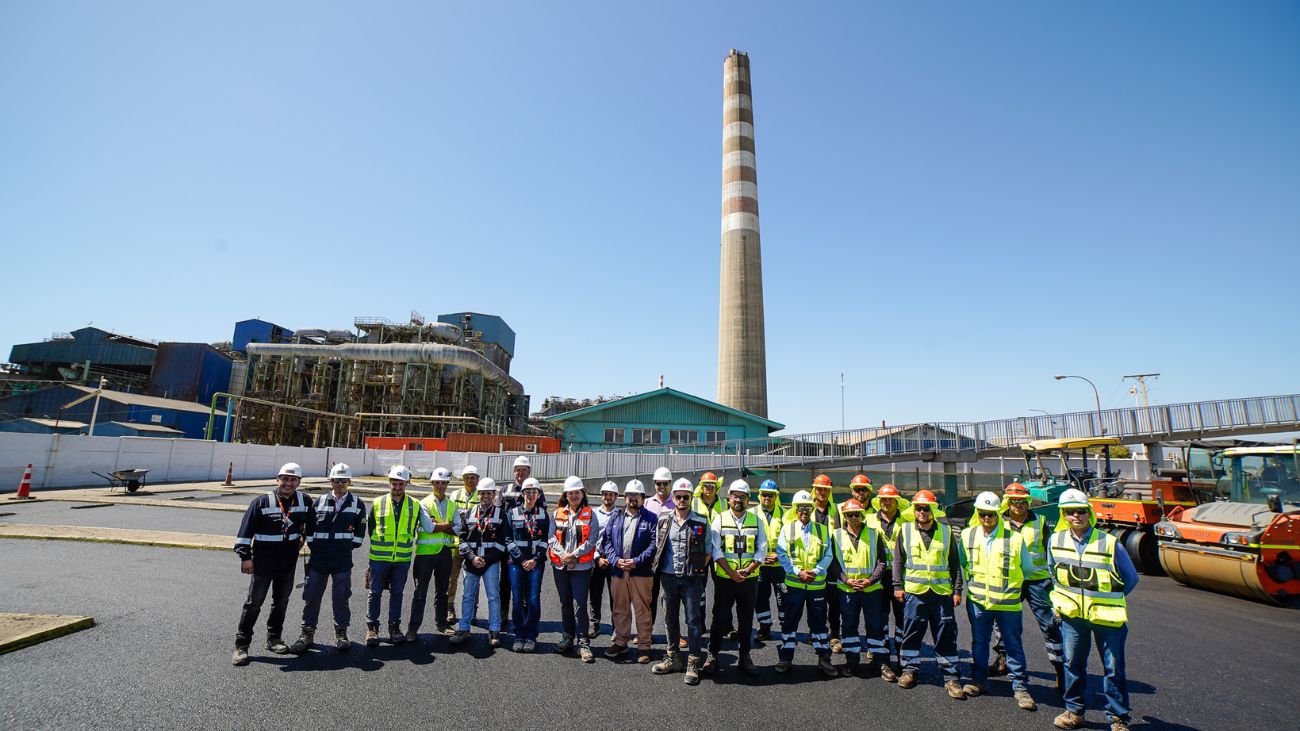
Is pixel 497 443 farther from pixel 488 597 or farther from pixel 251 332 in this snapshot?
pixel 251 332

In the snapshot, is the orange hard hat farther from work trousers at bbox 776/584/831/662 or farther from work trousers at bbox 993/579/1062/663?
work trousers at bbox 776/584/831/662

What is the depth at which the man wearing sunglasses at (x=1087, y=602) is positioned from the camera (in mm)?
4750

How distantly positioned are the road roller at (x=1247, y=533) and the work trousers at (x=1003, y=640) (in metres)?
7.16

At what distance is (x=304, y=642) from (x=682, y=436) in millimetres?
31949

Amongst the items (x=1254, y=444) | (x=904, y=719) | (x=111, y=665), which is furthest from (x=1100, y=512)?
A: (x=111, y=665)

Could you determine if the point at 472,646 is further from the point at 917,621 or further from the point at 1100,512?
the point at 1100,512

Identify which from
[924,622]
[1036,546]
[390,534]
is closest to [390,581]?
[390,534]

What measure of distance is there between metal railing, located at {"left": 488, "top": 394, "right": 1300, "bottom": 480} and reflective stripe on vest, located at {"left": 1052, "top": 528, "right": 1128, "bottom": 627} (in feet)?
59.9

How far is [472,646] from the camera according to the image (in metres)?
6.60

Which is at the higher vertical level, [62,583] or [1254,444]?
[1254,444]

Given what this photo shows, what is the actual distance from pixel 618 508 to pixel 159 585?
709cm

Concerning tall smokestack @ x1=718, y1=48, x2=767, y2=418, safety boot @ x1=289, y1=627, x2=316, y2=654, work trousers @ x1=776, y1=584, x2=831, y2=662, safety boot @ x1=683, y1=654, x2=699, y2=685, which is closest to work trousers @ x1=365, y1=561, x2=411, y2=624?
safety boot @ x1=289, y1=627, x2=316, y2=654

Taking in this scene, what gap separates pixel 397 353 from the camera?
3962cm

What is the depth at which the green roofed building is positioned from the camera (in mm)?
37000
